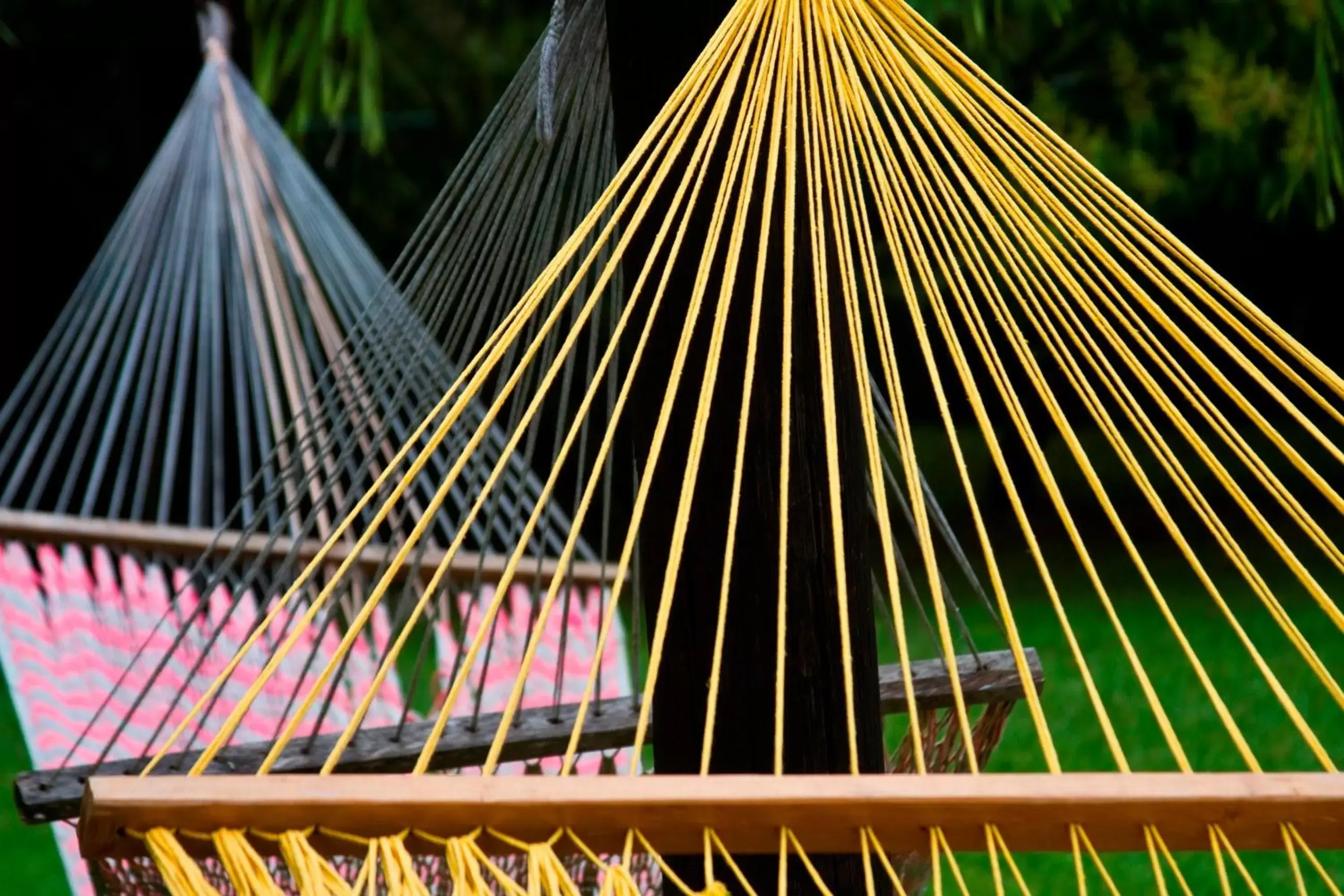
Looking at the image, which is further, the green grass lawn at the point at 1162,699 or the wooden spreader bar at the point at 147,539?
the green grass lawn at the point at 1162,699

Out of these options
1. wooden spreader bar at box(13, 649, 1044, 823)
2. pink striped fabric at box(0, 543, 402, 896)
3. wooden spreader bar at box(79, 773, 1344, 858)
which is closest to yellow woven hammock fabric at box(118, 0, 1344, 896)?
wooden spreader bar at box(79, 773, 1344, 858)

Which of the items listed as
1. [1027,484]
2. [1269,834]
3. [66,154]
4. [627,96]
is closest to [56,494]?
[66,154]

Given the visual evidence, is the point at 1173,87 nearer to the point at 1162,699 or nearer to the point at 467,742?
the point at 1162,699

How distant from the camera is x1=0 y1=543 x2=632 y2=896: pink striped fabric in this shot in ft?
6.04

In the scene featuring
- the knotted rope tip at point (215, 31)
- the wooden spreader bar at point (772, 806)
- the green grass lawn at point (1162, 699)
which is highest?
the knotted rope tip at point (215, 31)

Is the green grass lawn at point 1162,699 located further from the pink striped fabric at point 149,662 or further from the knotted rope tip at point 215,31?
the knotted rope tip at point 215,31

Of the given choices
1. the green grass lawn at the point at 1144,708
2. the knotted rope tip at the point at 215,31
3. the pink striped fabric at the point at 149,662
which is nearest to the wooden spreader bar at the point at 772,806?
the pink striped fabric at the point at 149,662

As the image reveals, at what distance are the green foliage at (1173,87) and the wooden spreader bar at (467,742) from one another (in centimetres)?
184

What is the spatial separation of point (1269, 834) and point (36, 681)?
1.56 meters

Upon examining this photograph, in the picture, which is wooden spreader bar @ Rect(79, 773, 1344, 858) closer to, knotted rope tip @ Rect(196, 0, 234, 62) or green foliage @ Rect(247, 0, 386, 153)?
green foliage @ Rect(247, 0, 386, 153)

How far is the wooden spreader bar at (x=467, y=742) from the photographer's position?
48.7 inches

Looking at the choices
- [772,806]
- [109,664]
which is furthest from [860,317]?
[109,664]

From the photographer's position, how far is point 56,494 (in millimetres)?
5035

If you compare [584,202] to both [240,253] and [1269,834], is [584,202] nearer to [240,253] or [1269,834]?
[1269,834]
